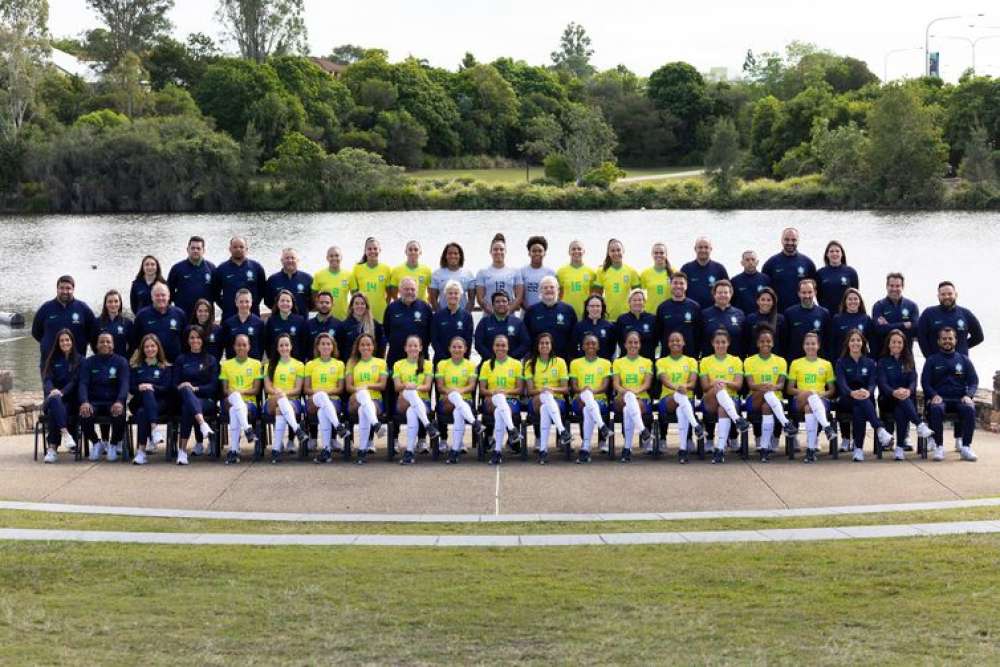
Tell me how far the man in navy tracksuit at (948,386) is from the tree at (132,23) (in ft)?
318

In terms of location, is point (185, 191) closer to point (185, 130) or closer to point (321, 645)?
point (185, 130)

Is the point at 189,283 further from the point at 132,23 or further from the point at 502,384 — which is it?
the point at 132,23

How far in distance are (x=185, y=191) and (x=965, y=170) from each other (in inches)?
1536

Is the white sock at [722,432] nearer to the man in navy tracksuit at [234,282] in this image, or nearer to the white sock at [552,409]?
the white sock at [552,409]

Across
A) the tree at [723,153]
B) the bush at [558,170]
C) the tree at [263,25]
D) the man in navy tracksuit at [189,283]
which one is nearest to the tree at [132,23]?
the tree at [263,25]

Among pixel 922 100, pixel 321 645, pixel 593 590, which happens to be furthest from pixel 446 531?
pixel 922 100

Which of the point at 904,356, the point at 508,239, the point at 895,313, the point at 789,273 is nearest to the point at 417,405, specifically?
the point at 789,273

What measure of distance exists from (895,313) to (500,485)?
4.99 metres

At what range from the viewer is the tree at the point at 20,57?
80.0 meters

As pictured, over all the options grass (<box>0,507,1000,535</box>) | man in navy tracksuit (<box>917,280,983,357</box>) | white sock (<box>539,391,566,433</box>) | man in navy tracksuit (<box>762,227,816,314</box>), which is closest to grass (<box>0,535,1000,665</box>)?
grass (<box>0,507,1000,535</box>)

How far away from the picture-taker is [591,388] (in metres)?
14.0

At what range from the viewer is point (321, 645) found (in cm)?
744

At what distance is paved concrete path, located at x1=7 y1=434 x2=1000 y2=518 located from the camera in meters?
11.8

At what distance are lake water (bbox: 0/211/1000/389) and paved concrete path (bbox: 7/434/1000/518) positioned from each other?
1985 cm
